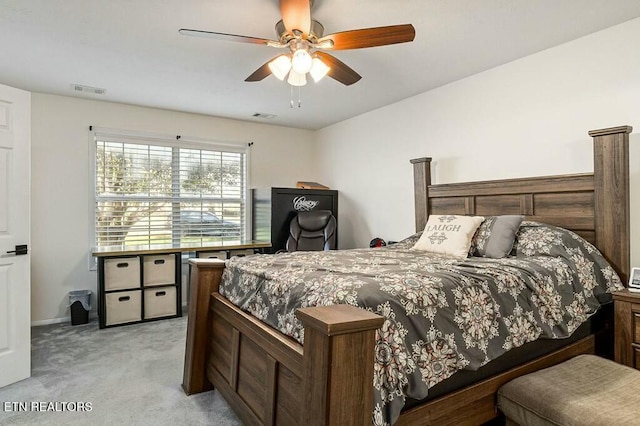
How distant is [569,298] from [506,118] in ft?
5.61

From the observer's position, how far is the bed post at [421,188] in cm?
363

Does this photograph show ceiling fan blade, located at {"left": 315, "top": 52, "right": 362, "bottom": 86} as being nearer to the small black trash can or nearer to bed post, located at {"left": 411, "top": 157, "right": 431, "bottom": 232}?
bed post, located at {"left": 411, "top": 157, "right": 431, "bottom": 232}

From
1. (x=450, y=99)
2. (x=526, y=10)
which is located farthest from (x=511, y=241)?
(x=450, y=99)

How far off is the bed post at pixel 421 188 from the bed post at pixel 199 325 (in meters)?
2.11

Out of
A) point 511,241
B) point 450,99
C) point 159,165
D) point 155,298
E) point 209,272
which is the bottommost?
point 155,298

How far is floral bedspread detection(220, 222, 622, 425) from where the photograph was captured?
130cm

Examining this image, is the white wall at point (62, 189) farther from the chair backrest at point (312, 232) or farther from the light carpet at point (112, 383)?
the chair backrest at point (312, 232)

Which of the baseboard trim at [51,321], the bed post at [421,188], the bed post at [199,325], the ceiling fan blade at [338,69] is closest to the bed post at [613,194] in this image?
the bed post at [421,188]

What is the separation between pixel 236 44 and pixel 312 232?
2439 mm

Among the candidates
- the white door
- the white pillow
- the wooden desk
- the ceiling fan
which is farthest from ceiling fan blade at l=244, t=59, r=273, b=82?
the wooden desk

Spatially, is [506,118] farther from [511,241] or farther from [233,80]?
[233,80]

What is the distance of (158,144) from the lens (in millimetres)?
4551

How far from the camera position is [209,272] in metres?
2.36

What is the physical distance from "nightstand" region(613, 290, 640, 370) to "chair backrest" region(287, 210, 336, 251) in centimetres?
280
